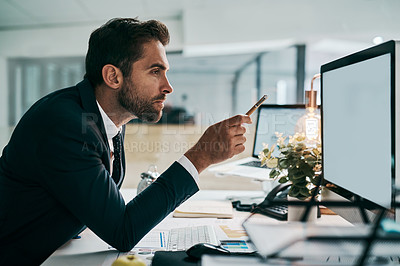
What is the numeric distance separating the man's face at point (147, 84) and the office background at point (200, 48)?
6.74 feet

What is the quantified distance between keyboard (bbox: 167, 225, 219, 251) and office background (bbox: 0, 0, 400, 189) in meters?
2.17

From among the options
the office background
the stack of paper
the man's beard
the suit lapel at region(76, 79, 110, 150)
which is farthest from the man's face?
the office background

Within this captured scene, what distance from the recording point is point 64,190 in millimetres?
876

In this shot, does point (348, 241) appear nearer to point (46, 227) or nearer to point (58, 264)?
point (58, 264)

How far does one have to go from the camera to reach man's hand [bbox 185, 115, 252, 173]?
3.30ft

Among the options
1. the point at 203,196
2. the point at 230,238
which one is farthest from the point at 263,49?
the point at 230,238

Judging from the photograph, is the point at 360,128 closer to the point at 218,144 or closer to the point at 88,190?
the point at 218,144

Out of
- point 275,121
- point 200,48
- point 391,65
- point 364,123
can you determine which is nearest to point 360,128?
point 364,123

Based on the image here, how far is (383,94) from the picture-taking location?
672 mm

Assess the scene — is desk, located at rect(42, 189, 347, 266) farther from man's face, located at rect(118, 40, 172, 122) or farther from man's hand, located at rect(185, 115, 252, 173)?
man's face, located at rect(118, 40, 172, 122)

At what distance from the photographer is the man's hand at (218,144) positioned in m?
1.00

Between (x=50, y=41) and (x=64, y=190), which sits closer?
(x=64, y=190)

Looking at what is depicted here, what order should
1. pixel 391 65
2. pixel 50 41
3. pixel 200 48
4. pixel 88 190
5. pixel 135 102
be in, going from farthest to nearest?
pixel 50 41 → pixel 200 48 → pixel 135 102 → pixel 88 190 → pixel 391 65

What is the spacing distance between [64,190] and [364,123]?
28.7 inches
